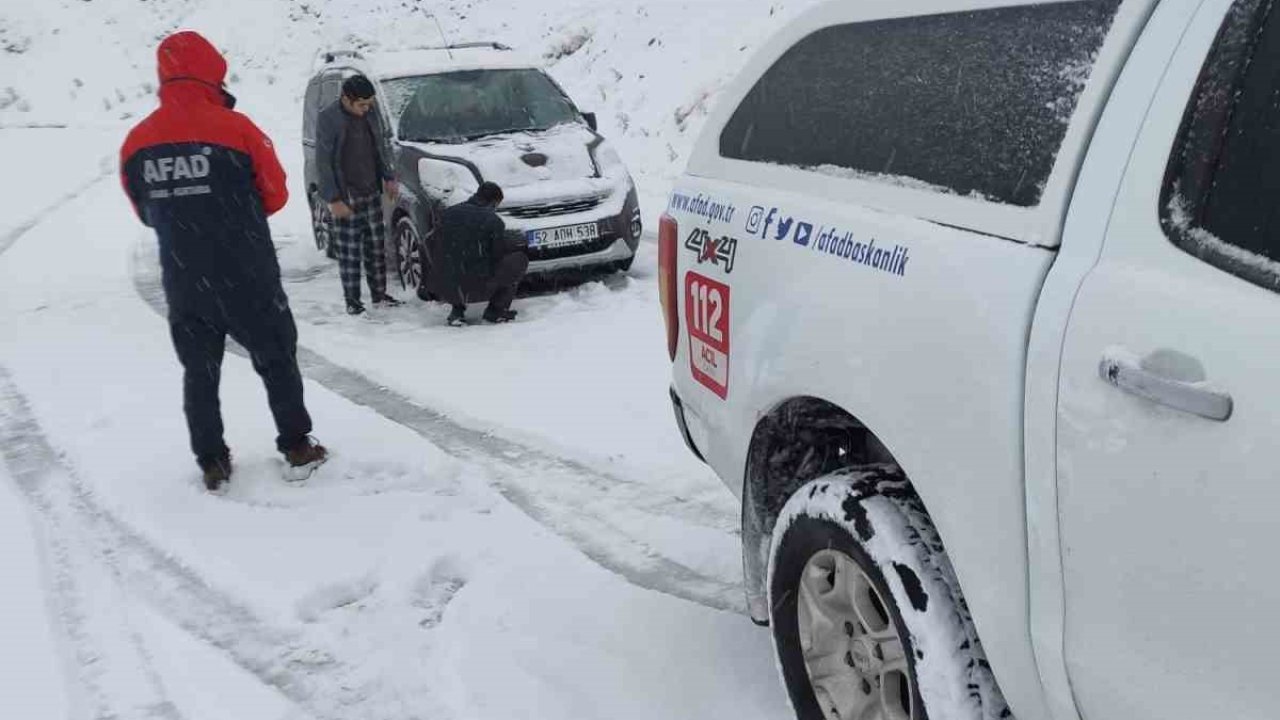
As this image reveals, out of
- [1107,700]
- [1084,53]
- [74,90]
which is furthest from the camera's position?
[74,90]

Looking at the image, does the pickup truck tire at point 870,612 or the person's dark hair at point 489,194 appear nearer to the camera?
the pickup truck tire at point 870,612

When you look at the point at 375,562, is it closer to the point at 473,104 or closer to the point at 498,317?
the point at 498,317

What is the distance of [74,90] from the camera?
29.3 metres

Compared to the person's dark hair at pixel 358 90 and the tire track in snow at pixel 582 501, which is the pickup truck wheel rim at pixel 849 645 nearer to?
the tire track in snow at pixel 582 501

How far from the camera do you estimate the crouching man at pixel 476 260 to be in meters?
7.61

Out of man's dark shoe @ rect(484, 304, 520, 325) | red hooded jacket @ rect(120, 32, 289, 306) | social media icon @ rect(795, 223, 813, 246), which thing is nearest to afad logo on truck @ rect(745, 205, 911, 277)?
social media icon @ rect(795, 223, 813, 246)

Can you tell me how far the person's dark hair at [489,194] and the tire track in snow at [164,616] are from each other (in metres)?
3.41

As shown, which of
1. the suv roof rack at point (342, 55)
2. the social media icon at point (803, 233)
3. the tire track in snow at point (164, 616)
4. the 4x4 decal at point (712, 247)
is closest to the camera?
the social media icon at point (803, 233)

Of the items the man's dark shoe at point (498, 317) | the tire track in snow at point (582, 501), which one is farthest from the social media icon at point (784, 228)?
the man's dark shoe at point (498, 317)

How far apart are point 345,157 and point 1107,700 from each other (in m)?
7.17

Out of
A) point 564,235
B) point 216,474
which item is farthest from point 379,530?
point 564,235

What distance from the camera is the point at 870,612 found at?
255 centimetres

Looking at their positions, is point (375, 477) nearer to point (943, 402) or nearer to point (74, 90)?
point (943, 402)

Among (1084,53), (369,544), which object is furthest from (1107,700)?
(369,544)
